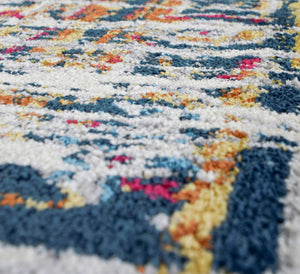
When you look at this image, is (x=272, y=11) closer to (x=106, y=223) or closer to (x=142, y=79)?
(x=142, y=79)

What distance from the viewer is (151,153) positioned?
430 cm

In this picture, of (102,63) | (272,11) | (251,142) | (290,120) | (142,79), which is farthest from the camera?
(272,11)

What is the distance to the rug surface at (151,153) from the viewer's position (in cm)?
283

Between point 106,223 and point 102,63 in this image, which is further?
point 102,63

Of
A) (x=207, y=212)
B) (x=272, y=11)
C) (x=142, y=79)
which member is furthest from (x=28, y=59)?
(x=272, y=11)

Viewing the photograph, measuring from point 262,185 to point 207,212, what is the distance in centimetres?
93

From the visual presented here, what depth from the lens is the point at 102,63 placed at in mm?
7723

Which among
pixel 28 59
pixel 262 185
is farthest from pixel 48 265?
pixel 28 59

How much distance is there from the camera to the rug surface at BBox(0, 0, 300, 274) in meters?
2.83

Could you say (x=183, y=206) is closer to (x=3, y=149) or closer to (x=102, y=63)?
(x=3, y=149)

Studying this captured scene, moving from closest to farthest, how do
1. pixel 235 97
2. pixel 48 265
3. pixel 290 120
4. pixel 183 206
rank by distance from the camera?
pixel 48 265 < pixel 183 206 < pixel 290 120 < pixel 235 97

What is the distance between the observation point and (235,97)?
19.3 feet

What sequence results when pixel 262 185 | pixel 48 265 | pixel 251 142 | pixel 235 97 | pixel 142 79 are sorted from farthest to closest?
pixel 142 79
pixel 235 97
pixel 251 142
pixel 262 185
pixel 48 265

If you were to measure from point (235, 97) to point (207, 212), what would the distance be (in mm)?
3406
